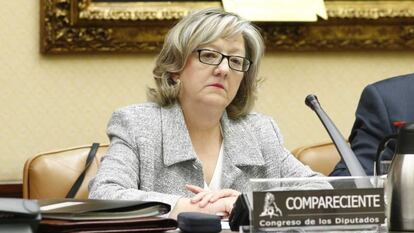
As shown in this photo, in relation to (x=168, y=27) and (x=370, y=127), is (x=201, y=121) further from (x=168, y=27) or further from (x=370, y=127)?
(x=168, y=27)

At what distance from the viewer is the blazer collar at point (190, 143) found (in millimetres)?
3064

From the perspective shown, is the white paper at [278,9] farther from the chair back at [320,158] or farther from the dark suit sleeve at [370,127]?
the dark suit sleeve at [370,127]

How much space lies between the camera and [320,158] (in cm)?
345

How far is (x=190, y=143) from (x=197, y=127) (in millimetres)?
93

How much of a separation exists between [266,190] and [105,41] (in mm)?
2044

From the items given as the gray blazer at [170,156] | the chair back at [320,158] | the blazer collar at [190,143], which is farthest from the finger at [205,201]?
the chair back at [320,158]

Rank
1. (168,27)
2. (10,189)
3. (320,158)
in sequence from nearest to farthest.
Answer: (320,158) → (10,189) → (168,27)

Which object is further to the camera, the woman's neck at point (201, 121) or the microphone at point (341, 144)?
the woman's neck at point (201, 121)

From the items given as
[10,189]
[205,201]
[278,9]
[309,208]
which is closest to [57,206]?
[309,208]

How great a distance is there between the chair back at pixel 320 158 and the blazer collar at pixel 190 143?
0.29 metres

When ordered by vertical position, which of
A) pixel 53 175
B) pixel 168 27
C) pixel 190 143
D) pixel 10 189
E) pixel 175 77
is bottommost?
pixel 10 189

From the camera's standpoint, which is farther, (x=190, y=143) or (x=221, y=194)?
(x=190, y=143)

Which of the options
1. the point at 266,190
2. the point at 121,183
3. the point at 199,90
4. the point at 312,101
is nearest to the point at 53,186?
the point at 121,183

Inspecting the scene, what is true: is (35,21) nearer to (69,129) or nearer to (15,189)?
(69,129)
